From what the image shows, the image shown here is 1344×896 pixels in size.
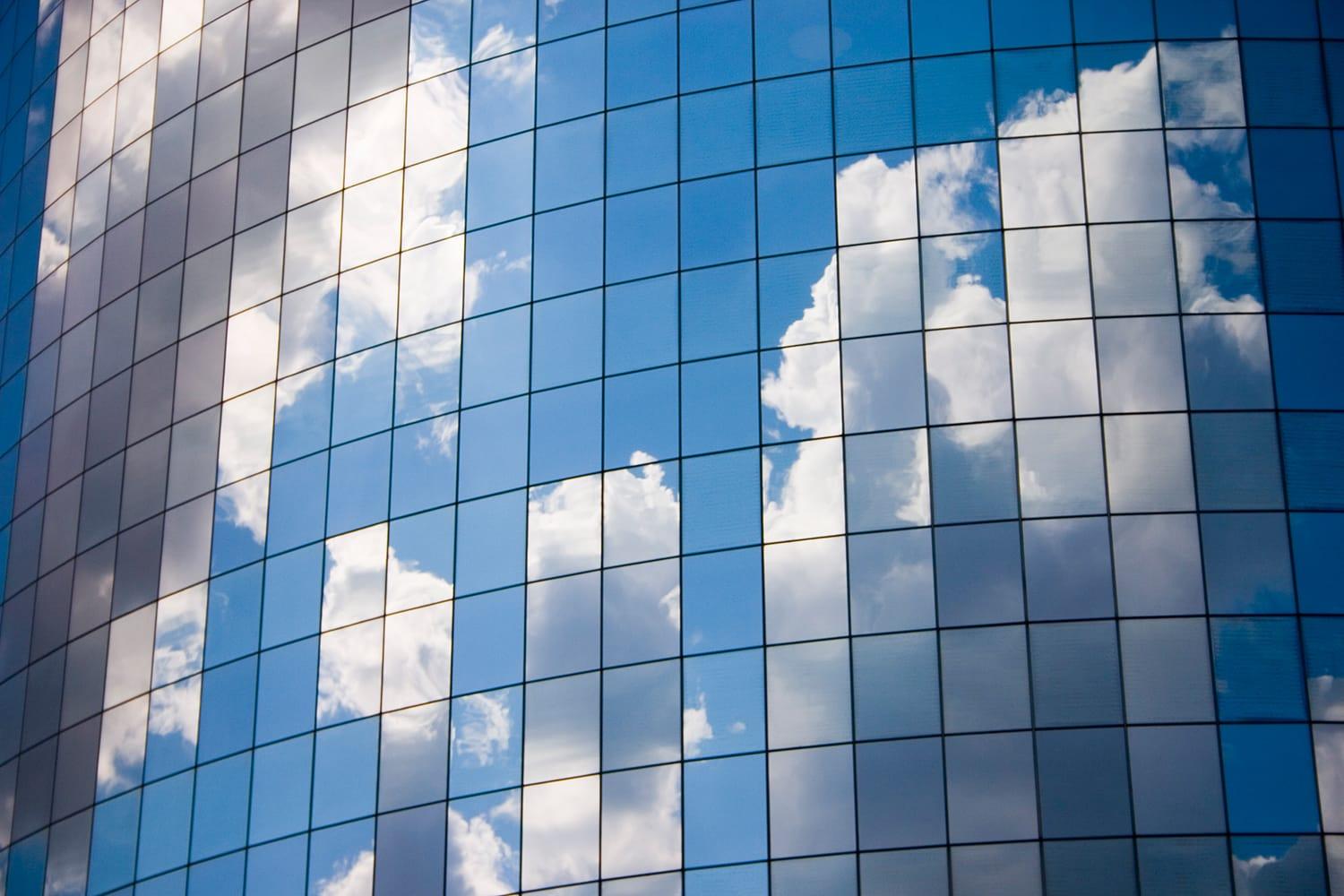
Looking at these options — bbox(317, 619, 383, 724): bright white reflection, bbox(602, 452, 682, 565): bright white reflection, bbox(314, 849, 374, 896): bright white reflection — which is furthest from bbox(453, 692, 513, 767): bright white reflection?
bbox(602, 452, 682, 565): bright white reflection

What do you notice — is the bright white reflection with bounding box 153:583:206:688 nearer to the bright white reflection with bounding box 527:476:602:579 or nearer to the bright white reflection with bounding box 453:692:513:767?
the bright white reflection with bounding box 453:692:513:767

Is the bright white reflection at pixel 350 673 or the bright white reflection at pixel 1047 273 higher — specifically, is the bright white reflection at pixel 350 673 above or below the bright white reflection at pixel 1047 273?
below

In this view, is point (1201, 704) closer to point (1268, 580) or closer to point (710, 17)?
point (1268, 580)

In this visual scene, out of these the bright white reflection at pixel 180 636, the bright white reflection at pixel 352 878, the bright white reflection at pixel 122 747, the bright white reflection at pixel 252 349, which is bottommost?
the bright white reflection at pixel 352 878

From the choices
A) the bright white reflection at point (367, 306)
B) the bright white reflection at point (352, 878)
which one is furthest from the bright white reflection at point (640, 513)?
the bright white reflection at point (352, 878)

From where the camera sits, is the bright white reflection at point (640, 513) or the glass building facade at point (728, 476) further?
the bright white reflection at point (640, 513)

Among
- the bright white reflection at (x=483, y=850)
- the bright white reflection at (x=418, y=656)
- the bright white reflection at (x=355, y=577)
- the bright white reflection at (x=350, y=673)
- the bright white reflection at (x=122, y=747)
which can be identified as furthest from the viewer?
the bright white reflection at (x=122, y=747)

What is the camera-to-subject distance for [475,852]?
43.4 metres

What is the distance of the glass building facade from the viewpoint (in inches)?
1615

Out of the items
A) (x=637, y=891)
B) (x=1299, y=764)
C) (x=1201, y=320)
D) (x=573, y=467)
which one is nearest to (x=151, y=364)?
(x=573, y=467)

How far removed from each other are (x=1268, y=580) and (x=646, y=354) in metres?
16.2

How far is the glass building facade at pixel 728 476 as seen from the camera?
41031 millimetres

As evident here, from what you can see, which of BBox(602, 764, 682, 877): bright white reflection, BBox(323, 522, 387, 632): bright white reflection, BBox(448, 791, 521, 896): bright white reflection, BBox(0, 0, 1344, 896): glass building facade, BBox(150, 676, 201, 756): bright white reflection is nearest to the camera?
BBox(0, 0, 1344, 896): glass building facade

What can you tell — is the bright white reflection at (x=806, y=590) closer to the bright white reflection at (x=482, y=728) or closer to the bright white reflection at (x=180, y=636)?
the bright white reflection at (x=482, y=728)
